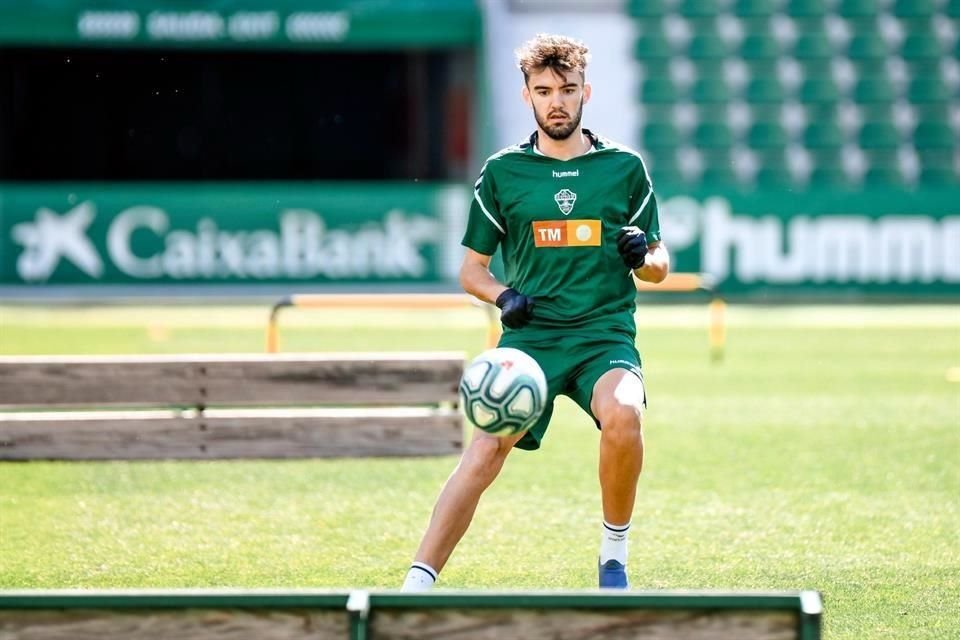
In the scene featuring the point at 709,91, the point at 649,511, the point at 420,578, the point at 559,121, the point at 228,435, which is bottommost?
the point at 649,511

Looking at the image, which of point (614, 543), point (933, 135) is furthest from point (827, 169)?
point (614, 543)

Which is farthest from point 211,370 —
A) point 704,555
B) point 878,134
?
point 878,134

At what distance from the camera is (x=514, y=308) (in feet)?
18.4

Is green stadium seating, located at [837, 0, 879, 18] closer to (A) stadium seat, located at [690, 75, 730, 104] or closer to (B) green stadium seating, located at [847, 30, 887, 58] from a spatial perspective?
(B) green stadium seating, located at [847, 30, 887, 58]

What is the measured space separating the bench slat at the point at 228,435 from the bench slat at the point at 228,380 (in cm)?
11

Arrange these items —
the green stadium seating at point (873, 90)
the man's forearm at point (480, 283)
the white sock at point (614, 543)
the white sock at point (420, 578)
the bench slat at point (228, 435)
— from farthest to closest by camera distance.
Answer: the green stadium seating at point (873, 90), the bench slat at point (228, 435), the man's forearm at point (480, 283), the white sock at point (614, 543), the white sock at point (420, 578)

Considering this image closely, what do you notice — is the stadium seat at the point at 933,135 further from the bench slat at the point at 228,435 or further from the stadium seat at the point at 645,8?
the bench slat at the point at 228,435

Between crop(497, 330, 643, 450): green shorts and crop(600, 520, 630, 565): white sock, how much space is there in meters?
0.43

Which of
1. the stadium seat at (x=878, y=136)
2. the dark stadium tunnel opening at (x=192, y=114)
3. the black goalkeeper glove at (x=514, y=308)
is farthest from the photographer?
the stadium seat at (x=878, y=136)

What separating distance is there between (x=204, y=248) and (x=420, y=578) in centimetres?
1786

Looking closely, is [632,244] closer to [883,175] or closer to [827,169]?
[827,169]

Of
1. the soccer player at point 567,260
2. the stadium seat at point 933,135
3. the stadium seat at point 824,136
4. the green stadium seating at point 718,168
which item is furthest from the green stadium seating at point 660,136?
the soccer player at point 567,260

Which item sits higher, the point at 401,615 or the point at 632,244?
the point at 632,244

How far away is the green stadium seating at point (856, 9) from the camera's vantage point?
2664cm
